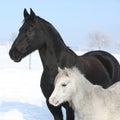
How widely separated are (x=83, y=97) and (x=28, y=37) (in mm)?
1480

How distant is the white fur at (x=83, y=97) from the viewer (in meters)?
4.70

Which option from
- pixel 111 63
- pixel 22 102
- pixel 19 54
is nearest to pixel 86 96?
pixel 19 54

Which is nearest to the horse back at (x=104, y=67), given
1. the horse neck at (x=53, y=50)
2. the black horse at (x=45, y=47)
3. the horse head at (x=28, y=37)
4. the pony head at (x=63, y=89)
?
the black horse at (x=45, y=47)

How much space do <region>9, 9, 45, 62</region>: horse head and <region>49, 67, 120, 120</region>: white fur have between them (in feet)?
3.56

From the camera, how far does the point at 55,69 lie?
580cm

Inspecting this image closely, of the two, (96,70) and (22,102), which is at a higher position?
(96,70)

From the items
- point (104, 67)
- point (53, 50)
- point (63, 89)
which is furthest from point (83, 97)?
point (104, 67)

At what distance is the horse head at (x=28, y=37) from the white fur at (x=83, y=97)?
1086mm

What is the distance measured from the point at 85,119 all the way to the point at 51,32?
159cm

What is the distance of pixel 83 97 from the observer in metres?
4.83

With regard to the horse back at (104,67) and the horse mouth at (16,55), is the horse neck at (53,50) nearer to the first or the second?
the horse mouth at (16,55)

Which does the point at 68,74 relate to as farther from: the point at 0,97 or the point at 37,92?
the point at 37,92

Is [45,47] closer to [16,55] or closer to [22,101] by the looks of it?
[16,55]

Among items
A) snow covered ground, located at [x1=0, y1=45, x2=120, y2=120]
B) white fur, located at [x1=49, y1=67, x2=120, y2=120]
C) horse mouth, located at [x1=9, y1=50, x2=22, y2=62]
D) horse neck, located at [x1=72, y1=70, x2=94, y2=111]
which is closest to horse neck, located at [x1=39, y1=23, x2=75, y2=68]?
horse mouth, located at [x1=9, y1=50, x2=22, y2=62]
